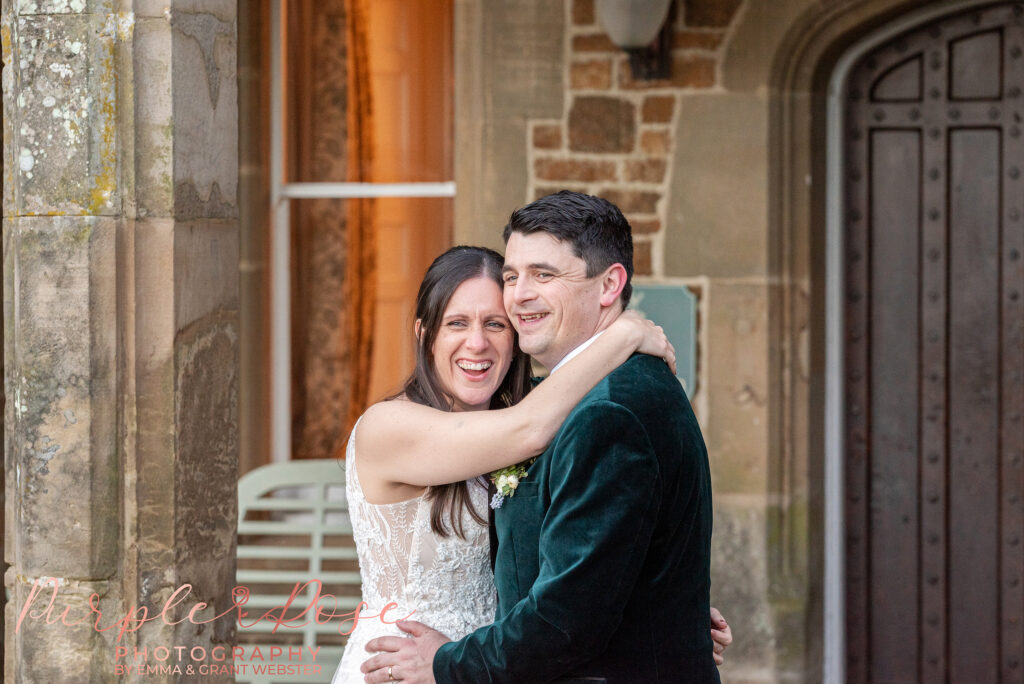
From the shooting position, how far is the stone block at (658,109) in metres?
4.41

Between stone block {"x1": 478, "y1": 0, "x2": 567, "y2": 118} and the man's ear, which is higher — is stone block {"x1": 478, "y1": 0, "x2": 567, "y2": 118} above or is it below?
above

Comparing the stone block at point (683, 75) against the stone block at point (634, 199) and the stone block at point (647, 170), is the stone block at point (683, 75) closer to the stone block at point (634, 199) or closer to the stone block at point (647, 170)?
the stone block at point (647, 170)

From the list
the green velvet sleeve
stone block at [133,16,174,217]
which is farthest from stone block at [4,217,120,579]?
the green velvet sleeve

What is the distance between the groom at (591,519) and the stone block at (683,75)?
2329 mm

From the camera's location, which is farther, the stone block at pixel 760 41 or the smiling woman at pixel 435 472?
the stone block at pixel 760 41

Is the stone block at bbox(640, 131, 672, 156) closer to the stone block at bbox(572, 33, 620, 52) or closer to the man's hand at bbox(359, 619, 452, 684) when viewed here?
the stone block at bbox(572, 33, 620, 52)

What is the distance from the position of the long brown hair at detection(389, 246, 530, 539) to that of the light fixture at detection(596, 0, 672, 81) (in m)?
1.85

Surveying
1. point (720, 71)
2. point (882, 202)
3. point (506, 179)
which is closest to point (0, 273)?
point (506, 179)

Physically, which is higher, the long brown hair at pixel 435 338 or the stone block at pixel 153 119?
the stone block at pixel 153 119

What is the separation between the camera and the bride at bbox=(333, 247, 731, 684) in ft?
7.75

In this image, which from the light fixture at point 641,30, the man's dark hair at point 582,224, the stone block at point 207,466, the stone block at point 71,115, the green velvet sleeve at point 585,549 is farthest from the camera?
the light fixture at point 641,30

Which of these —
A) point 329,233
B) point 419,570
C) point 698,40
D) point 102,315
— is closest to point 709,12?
point 698,40

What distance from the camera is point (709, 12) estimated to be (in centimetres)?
438

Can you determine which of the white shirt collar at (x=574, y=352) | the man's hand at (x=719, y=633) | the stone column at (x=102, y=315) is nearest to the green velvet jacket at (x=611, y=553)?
the white shirt collar at (x=574, y=352)
